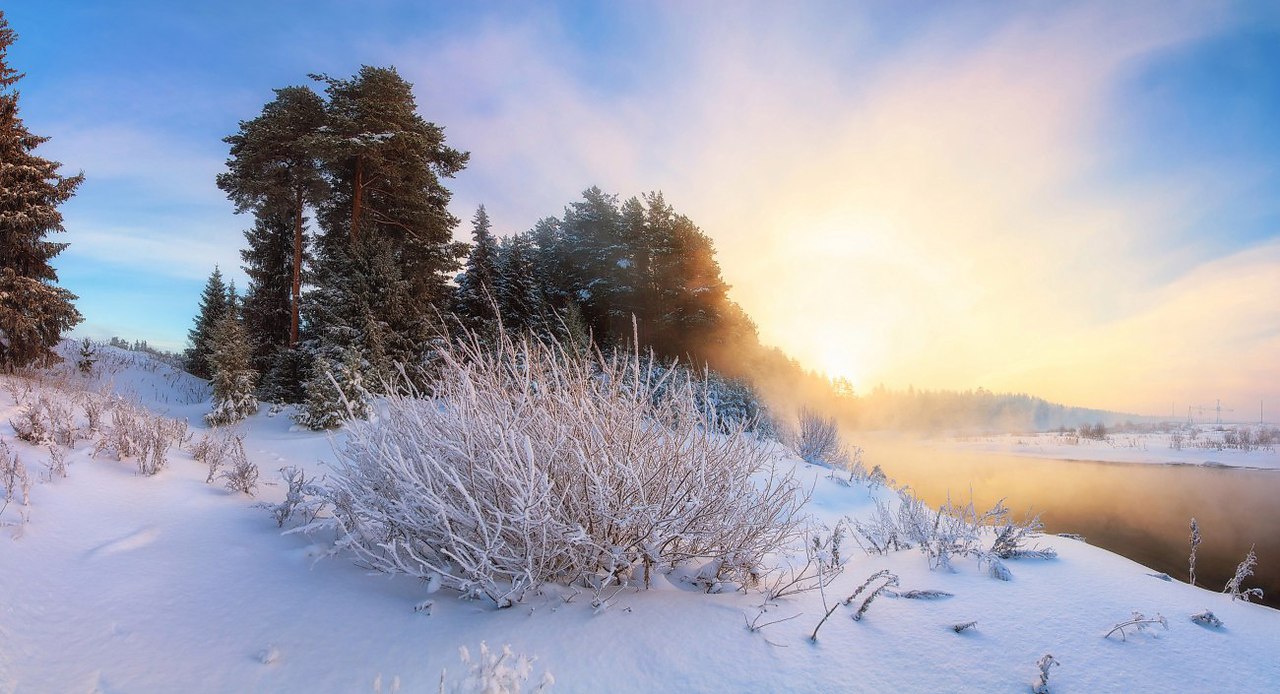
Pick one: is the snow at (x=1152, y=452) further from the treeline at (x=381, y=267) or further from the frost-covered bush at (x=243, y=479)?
the frost-covered bush at (x=243, y=479)

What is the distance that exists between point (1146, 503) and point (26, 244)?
2695 centimetres

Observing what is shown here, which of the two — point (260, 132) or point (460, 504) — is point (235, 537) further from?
point (260, 132)

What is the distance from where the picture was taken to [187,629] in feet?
7.98

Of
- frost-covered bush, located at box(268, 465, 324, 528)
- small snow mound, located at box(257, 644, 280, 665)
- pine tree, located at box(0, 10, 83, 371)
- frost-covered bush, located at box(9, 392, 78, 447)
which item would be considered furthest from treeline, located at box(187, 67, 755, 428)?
small snow mound, located at box(257, 644, 280, 665)

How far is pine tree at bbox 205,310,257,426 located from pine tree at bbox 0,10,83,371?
264 cm

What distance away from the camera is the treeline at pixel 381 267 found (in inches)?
526

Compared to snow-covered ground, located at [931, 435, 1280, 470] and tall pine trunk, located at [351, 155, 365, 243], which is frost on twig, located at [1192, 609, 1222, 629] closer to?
tall pine trunk, located at [351, 155, 365, 243]

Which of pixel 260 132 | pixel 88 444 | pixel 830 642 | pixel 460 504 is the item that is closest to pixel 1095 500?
pixel 830 642

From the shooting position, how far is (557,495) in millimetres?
2633

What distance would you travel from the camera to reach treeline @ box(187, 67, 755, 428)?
13352mm

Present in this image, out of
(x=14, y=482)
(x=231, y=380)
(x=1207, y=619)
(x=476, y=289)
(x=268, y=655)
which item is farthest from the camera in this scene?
(x=476, y=289)

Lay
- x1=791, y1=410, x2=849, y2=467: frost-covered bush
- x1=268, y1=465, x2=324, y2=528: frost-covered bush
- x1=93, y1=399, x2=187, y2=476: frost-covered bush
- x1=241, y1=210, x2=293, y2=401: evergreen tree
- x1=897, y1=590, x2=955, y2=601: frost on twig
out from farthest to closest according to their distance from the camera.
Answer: x1=241, y1=210, x2=293, y2=401: evergreen tree, x1=791, y1=410, x2=849, y2=467: frost-covered bush, x1=93, y1=399, x2=187, y2=476: frost-covered bush, x1=268, y1=465, x2=324, y2=528: frost-covered bush, x1=897, y1=590, x2=955, y2=601: frost on twig

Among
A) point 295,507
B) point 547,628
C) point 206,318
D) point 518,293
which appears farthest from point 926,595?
point 206,318

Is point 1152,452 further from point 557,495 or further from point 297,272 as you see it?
point 297,272
